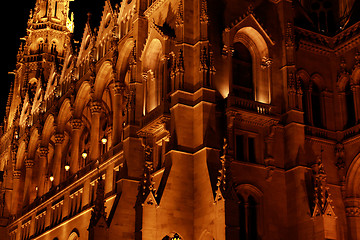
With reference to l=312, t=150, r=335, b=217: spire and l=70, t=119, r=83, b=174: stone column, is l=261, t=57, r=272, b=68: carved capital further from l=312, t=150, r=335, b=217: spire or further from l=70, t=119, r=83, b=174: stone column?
l=70, t=119, r=83, b=174: stone column

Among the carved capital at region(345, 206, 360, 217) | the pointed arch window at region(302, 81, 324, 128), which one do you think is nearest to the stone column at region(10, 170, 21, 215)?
the pointed arch window at region(302, 81, 324, 128)

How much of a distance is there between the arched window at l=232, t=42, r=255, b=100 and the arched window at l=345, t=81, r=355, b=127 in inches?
271

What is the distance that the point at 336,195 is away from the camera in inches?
1550

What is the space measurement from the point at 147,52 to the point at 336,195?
612 inches

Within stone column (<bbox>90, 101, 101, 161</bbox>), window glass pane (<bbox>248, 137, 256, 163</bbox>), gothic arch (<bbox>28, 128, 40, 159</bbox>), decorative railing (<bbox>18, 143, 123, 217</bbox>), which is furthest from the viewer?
gothic arch (<bbox>28, 128, 40, 159</bbox>)

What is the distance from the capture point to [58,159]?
5684cm

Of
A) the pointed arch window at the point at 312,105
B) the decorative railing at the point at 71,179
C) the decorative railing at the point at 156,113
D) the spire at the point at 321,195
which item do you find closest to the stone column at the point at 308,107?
the pointed arch window at the point at 312,105

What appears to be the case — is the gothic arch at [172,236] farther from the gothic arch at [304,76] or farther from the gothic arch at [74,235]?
the gothic arch at [304,76]

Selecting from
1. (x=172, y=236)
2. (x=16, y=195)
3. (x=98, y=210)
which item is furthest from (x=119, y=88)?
(x=16, y=195)

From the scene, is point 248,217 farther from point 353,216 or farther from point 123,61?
point 123,61

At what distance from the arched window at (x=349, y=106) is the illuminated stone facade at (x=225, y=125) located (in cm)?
9

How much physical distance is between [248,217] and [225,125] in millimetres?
5500

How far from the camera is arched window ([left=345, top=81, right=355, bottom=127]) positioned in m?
41.3

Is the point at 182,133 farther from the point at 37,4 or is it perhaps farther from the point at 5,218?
the point at 37,4
